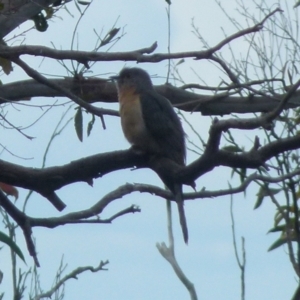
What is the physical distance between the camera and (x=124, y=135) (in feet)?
17.2

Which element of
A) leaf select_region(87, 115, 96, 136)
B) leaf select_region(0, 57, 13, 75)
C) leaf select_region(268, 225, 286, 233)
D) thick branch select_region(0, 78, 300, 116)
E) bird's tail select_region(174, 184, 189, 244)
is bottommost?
bird's tail select_region(174, 184, 189, 244)

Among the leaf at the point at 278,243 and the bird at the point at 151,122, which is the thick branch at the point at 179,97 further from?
the leaf at the point at 278,243

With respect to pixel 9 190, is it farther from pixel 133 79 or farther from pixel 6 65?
pixel 133 79

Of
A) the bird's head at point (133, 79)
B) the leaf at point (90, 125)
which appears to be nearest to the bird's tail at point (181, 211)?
the leaf at point (90, 125)

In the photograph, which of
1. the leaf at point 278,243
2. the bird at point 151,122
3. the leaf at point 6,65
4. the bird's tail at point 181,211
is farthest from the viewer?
the bird at point 151,122

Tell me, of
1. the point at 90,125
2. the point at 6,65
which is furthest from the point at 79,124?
the point at 6,65

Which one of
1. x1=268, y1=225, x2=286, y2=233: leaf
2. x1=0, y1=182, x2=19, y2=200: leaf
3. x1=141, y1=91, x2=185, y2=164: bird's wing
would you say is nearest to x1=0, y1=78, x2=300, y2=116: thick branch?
x1=141, y1=91, x2=185, y2=164: bird's wing

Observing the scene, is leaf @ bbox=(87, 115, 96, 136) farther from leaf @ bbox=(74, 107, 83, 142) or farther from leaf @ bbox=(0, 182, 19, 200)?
leaf @ bbox=(0, 182, 19, 200)

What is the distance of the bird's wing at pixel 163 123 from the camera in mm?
5082

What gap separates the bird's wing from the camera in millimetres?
5082

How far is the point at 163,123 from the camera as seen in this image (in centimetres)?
525

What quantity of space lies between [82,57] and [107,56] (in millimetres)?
104

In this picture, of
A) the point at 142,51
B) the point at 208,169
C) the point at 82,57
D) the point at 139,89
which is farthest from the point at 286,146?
the point at 139,89

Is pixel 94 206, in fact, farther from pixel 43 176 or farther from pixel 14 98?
pixel 14 98
